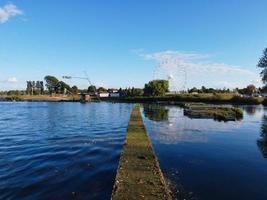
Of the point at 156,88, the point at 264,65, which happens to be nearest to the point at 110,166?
the point at 264,65

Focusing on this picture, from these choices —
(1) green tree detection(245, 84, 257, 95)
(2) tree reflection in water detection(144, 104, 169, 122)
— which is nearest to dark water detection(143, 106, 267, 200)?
(2) tree reflection in water detection(144, 104, 169, 122)

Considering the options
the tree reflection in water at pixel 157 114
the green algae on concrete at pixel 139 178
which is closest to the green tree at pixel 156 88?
the tree reflection in water at pixel 157 114

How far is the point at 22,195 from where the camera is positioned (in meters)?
12.5

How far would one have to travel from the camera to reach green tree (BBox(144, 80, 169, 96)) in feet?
565

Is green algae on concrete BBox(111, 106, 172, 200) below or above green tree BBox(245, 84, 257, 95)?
below

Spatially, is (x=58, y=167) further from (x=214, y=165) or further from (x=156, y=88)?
(x=156, y=88)

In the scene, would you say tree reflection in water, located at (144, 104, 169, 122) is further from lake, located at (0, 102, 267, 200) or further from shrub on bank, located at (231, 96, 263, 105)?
shrub on bank, located at (231, 96, 263, 105)

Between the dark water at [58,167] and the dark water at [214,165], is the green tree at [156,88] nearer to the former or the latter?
the dark water at [214,165]

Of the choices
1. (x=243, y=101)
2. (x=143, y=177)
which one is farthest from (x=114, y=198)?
(x=243, y=101)

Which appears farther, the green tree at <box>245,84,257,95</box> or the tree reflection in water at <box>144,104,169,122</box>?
the green tree at <box>245,84,257,95</box>

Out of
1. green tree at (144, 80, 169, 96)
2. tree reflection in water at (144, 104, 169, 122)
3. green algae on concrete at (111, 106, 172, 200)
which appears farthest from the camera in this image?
green tree at (144, 80, 169, 96)

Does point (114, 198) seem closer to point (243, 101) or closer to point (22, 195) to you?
point (22, 195)

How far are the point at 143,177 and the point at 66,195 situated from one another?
11.1 ft

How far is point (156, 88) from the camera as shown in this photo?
565ft
